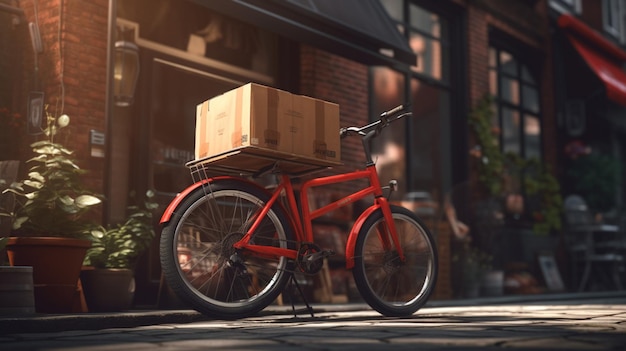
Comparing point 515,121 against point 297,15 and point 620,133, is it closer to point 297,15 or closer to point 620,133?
point 620,133

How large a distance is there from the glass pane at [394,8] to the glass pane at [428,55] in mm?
375

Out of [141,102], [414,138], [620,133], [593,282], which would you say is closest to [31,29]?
[141,102]

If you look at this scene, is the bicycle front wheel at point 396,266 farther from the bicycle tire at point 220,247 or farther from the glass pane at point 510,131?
the glass pane at point 510,131

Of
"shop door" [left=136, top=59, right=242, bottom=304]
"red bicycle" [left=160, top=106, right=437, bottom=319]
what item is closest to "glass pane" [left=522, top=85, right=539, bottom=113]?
"shop door" [left=136, top=59, right=242, bottom=304]

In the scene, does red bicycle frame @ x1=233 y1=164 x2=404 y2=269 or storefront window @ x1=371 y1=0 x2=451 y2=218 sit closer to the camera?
red bicycle frame @ x1=233 y1=164 x2=404 y2=269

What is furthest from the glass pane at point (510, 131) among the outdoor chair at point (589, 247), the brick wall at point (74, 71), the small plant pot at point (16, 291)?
the small plant pot at point (16, 291)

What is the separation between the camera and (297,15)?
7.54 meters

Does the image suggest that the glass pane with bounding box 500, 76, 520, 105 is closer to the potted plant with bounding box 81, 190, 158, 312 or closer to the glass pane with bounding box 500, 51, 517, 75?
the glass pane with bounding box 500, 51, 517, 75

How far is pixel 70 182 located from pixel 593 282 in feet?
33.5

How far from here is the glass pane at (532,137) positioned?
14.1 m

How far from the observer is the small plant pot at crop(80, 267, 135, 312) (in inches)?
229

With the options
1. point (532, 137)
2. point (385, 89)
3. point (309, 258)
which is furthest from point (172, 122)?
point (532, 137)

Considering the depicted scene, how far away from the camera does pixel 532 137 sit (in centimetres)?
1431

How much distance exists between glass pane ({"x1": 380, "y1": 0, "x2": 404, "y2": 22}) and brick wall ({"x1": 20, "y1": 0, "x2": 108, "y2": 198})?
5.08 m
